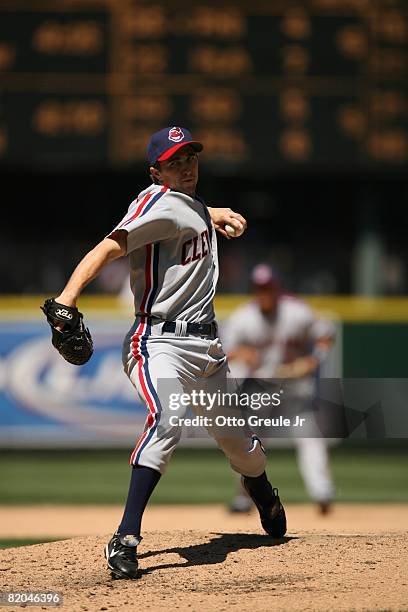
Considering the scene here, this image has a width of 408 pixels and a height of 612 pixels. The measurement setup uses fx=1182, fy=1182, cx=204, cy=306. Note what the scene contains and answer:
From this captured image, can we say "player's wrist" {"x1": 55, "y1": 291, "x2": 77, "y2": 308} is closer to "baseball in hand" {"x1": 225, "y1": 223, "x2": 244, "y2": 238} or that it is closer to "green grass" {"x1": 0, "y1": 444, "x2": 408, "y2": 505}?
"baseball in hand" {"x1": 225, "y1": 223, "x2": 244, "y2": 238}

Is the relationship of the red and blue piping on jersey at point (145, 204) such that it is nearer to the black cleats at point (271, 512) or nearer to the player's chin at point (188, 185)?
the player's chin at point (188, 185)

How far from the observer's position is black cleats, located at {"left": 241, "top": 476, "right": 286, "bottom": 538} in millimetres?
4652

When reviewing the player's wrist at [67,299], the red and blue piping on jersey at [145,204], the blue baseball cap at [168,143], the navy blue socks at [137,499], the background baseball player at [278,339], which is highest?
the background baseball player at [278,339]

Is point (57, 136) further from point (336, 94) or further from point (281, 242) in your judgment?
point (281, 242)

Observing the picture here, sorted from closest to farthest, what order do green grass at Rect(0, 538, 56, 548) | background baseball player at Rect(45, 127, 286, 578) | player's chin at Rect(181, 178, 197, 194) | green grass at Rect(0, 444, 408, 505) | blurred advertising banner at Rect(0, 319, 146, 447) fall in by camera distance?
background baseball player at Rect(45, 127, 286, 578) < player's chin at Rect(181, 178, 197, 194) < green grass at Rect(0, 538, 56, 548) < green grass at Rect(0, 444, 408, 505) < blurred advertising banner at Rect(0, 319, 146, 447)

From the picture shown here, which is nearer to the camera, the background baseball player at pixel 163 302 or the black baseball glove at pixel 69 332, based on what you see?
the black baseball glove at pixel 69 332

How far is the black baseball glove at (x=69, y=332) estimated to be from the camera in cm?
391

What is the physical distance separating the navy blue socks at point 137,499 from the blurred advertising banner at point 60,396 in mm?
5645

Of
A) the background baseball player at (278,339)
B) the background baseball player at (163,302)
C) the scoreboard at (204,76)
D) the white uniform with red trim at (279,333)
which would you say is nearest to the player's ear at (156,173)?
the background baseball player at (163,302)

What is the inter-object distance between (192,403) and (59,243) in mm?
12021

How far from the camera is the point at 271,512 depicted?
15.4ft

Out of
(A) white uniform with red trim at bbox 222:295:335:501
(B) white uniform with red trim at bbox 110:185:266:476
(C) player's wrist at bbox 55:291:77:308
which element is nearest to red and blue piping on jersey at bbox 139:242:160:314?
(B) white uniform with red trim at bbox 110:185:266:476

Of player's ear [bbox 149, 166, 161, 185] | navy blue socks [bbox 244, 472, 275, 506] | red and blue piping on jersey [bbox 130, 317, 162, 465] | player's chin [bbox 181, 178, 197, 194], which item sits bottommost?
navy blue socks [bbox 244, 472, 275, 506]

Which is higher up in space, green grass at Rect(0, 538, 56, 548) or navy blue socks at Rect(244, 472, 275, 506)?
navy blue socks at Rect(244, 472, 275, 506)
